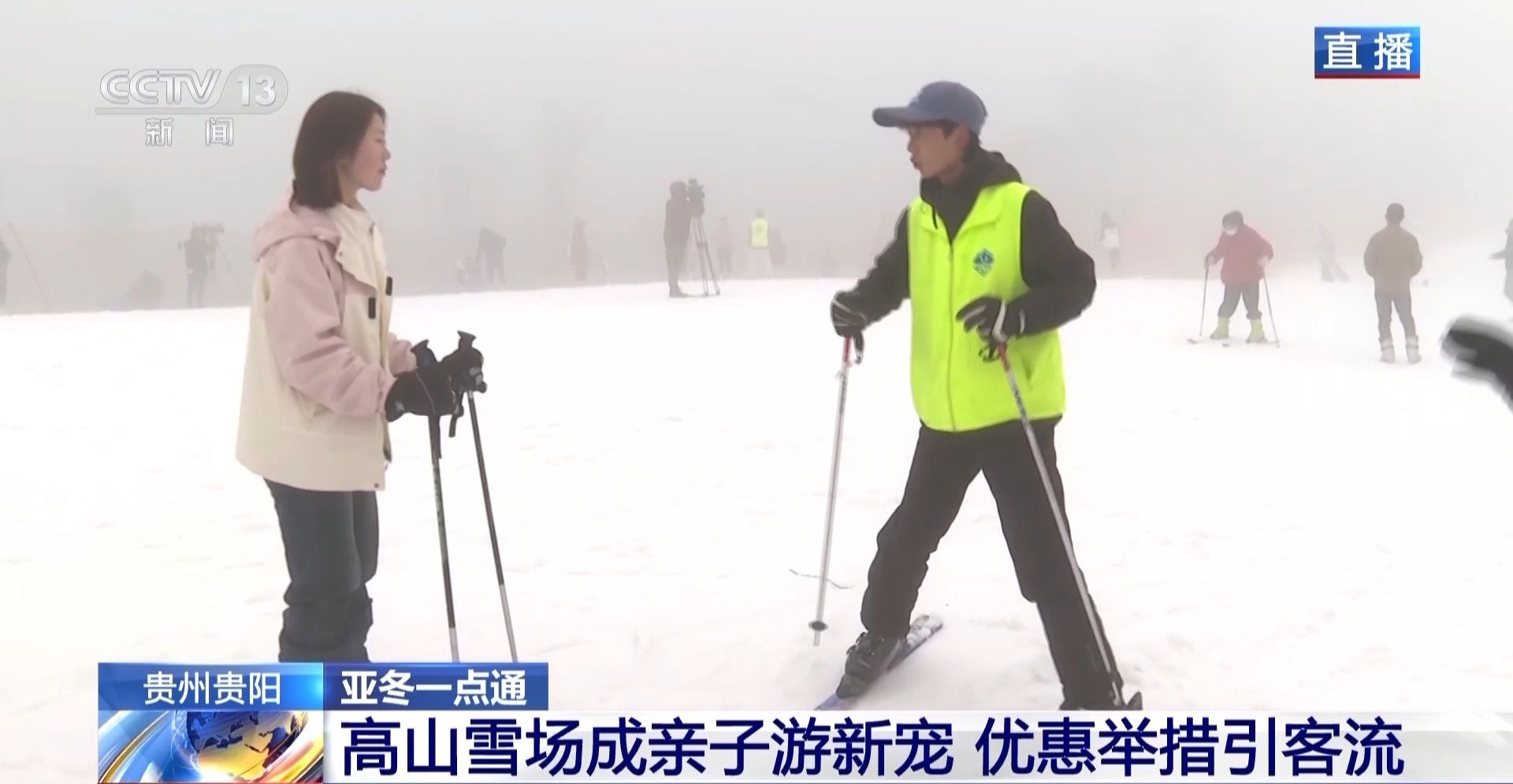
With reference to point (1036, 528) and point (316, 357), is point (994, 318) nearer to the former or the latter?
point (1036, 528)

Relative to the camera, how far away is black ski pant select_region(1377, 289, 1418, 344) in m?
5.46

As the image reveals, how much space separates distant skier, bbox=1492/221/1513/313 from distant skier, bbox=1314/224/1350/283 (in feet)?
5.88

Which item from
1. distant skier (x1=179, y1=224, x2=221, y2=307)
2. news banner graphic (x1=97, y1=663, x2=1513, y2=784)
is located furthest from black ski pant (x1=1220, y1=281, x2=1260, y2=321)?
distant skier (x1=179, y1=224, x2=221, y2=307)

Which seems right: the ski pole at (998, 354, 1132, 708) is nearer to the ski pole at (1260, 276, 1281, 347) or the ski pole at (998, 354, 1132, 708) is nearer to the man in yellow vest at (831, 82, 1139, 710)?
the man in yellow vest at (831, 82, 1139, 710)

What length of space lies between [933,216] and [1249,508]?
180cm

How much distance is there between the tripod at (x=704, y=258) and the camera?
678 cm

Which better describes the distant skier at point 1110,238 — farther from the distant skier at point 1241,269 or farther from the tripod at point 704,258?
the tripod at point 704,258

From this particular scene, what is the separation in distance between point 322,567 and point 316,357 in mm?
387

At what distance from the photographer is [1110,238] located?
9469mm

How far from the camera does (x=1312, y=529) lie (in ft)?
9.27

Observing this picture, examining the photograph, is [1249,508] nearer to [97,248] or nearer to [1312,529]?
[1312,529]

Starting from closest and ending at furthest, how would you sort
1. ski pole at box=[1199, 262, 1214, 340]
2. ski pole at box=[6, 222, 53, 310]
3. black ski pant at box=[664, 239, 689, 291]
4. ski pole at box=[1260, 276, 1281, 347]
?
ski pole at box=[6, 222, 53, 310], ski pole at box=[1260, 276, 1281, 347], ski pole at box=[1199, 262, 1214, 340], black ski pant at box=[664, 239, 689, 291]

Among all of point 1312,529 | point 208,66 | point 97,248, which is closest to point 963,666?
point 1312,529

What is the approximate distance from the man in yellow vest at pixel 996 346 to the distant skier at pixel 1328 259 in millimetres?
6407
